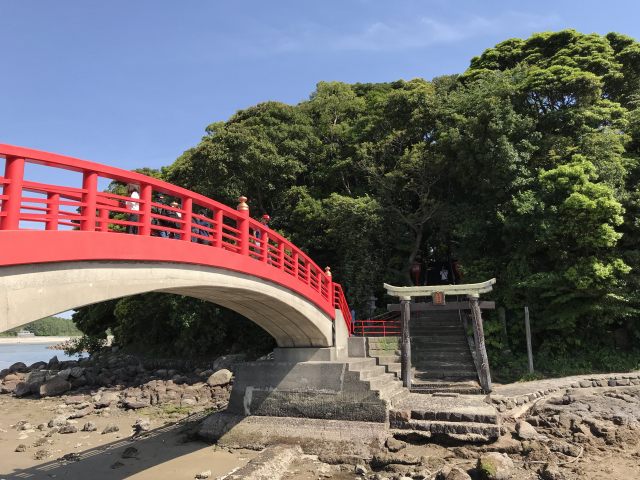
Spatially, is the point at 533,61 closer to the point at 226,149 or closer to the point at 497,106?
the point at 497,106

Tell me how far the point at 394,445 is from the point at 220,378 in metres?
10.2

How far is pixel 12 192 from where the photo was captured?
502 centimetres

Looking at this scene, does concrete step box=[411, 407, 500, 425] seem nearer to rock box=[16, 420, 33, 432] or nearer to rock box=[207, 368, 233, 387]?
rock box=[207, 368, 233, 387]

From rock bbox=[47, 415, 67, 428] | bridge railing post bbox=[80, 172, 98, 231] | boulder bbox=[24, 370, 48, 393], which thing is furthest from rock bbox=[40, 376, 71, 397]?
bridge railing post bbox=[80, 172, 98, 231]

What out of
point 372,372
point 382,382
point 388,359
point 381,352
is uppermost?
point 381,352

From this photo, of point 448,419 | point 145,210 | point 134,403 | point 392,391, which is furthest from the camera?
point 134,403

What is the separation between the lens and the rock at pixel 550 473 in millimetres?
7902

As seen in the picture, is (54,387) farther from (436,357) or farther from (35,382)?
(436,357)

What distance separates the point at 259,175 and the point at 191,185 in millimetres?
3372

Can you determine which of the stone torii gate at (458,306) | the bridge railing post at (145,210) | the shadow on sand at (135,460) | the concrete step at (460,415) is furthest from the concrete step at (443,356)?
the bridge railing post at (145,210)

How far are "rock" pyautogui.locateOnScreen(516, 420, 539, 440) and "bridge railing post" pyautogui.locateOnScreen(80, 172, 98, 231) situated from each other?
923cm

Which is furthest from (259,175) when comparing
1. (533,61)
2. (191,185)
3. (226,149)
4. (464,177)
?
(533,61)

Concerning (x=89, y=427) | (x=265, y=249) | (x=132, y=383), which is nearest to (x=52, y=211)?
(x=265, y=249)

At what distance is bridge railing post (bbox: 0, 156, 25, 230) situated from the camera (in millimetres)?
4945
